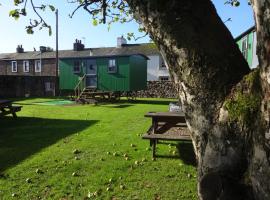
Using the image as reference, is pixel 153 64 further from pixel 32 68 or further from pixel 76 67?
pixel 32 68

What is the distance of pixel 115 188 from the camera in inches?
212

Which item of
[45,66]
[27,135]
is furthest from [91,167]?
[45,66]

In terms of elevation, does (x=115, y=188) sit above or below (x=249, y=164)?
below

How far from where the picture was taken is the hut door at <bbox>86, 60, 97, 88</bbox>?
30062 millimetres

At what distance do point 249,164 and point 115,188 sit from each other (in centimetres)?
363

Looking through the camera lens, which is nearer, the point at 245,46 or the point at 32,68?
the point at 245,46

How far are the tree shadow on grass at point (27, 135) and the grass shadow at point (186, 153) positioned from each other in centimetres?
326

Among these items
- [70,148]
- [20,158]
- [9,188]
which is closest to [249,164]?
[9,188]

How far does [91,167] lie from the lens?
6656 mm

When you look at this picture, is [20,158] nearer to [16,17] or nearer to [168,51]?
[16,17]

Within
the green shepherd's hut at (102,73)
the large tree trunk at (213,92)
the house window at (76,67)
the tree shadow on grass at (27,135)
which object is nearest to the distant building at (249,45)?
the green shepherd's hut at (102,73)

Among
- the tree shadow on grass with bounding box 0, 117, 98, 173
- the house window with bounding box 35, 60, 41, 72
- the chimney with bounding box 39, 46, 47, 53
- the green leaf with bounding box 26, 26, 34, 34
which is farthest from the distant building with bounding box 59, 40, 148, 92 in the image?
the green leaf with bounding box 26, 26, 34, 34

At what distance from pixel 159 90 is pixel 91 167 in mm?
29896

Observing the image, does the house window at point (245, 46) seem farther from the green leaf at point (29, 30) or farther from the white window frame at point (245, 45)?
the green leaf at point (29, 30)
